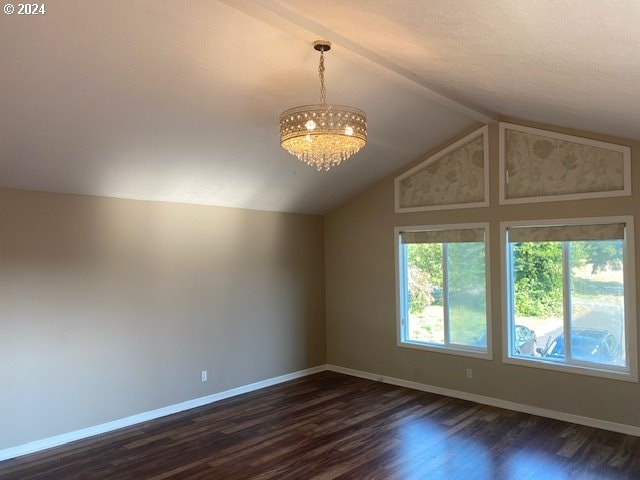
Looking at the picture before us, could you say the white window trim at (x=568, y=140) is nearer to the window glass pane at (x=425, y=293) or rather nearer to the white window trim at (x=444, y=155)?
the white window trim at (x=444, y=155)

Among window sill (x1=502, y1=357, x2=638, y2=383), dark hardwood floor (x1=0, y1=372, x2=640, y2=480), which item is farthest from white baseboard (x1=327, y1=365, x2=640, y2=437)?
window sill (x1=502, y1=357, x2=638, y2=383)

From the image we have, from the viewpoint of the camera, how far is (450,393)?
Result: 559 centimetres

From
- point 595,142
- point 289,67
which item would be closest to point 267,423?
point 289,67

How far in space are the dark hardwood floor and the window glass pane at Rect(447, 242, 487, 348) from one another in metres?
0.77

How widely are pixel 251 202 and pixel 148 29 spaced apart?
313 centimetres

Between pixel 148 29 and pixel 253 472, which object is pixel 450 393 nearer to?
pixel 253 472

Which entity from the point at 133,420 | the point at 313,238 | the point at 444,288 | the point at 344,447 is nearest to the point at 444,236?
the point at 444,288

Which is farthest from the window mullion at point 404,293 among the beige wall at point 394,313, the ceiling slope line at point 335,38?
the ceiling slope line at point 335,38

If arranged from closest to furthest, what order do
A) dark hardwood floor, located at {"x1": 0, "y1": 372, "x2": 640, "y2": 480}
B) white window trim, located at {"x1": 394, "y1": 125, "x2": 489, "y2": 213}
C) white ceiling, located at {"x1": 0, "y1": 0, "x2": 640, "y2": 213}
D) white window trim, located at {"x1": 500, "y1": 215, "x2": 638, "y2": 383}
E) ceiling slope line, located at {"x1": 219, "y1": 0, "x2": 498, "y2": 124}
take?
white ceiling, located at {"x1": 0, "y1": 0, "x2": 640, "y2": 213} → ceiling slope line, located at {"x1": 219, "y1": 0, "x2": 498, "y2": 124} → dark hardwood floor, located at {"x1": 0, "y1": 372, "x2": 640, "y2": 480} → white window trim, located at {"x1": 500, "y1": 215, "x2": 638, "y2": 383} → white window trim, located at {"x1": 394, "y1": 125, "x2": 489, "y2": 213}

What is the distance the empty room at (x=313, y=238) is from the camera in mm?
2770

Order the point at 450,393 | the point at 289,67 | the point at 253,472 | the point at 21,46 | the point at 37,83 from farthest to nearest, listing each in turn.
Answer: the point at 450,393
the point at 253,472
the point at 289,67
the point at 37,83
the point at 21,46

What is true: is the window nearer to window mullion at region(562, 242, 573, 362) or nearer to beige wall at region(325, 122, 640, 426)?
beige wall at region(325, 122, 640, 426)

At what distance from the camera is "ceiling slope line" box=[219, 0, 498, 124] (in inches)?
103

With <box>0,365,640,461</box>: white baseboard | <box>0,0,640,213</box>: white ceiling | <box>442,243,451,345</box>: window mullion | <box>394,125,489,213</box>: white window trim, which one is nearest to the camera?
<box>0,0,640,213</box>: white ceiling
